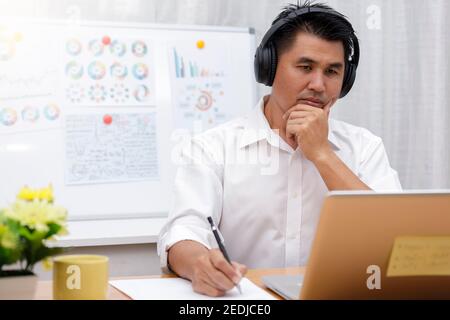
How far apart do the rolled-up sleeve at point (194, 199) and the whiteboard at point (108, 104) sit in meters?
0.67

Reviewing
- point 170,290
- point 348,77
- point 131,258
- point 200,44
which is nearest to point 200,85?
point 200,44

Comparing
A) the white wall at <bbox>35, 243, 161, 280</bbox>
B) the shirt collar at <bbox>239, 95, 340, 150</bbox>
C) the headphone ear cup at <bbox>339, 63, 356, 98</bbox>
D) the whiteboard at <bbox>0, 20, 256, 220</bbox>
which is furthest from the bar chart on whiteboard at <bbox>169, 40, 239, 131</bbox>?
the headphone ear cup at <bbox>339, 63, 356, 98</bbox>

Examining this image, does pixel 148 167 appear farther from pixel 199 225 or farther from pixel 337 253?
pixel 337 253

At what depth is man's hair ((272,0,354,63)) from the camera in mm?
1626

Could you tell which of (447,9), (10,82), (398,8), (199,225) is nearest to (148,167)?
(10,82)

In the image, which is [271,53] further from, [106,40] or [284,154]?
[106,40]

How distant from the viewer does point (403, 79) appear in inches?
103

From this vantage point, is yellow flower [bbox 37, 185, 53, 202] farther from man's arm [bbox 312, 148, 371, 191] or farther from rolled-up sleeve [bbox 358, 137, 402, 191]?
rolled-up sleeve [bbox 358, 137, 402, 191]

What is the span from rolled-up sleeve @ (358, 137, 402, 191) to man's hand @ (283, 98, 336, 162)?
0.64ft

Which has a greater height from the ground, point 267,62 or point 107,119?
point 267,62

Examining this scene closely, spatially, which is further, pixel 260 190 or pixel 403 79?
pixel 403 79

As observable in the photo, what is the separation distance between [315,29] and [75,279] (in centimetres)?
98

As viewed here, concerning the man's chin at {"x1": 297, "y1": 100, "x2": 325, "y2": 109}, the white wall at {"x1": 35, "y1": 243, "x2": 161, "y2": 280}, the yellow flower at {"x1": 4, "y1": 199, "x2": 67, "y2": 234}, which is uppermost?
the man's chin at {"x1": 297, "y1": 100, "x2": 325, "y2": 109}
